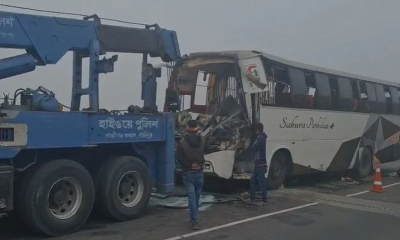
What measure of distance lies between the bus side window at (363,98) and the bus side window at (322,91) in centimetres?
211

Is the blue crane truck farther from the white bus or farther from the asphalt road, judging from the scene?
the white bus

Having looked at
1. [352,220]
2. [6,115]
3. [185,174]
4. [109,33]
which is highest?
[109,33]

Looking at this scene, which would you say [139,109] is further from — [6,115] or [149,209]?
[6,115]

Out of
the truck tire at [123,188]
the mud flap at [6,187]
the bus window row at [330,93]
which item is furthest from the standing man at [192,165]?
the bus window row at [330,93]

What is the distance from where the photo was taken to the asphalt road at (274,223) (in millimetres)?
8047

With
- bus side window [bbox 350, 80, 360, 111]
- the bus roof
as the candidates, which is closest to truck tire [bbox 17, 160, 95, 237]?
the bus roof

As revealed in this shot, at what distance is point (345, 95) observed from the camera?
1574cm

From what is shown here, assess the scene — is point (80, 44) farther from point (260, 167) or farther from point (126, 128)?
point (260, 167)

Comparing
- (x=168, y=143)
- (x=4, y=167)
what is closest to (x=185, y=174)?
(x=168, y=143)

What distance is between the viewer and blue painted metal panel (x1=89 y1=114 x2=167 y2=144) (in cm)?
842

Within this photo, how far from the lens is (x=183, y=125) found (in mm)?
12406

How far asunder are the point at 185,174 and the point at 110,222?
5.10 ft

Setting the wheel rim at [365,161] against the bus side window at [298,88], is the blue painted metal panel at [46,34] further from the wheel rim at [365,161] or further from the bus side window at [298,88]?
the wheel rim at [365,161]

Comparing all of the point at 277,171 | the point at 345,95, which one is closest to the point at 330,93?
the point at 345,95
